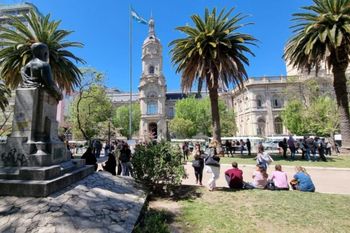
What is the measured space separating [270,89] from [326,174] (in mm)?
42150

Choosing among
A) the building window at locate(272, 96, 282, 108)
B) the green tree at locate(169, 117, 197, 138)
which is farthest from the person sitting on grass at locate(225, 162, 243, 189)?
the building window at locate(272, 96, 282, 108)

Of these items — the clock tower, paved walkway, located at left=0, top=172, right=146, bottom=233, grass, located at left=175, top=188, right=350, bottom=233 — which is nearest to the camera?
paved walkway, located at left=0, top=172, right=146, bottom=233

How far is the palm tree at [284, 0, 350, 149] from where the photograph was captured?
51.8 ft

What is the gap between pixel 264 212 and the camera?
589 centimetres

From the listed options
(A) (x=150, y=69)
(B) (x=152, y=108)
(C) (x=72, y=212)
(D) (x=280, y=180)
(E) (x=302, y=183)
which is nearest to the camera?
(C) (x=72, y=212)

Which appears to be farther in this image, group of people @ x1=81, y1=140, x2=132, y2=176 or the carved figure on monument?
group of people @ x1=81, y1=140, x2=132, y2=176

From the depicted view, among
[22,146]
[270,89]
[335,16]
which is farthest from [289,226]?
[270,89]

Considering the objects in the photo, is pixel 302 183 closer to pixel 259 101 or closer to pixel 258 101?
pixel 258 101

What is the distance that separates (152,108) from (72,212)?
57759 mm

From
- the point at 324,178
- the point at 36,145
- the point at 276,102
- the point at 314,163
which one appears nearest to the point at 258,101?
the point at 276,102

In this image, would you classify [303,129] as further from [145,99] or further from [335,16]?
[145,99]

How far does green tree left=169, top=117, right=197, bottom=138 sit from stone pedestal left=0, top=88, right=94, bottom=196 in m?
48.4

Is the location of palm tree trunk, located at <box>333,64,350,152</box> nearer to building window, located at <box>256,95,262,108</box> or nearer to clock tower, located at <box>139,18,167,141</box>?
building window, located at <box>256,95,262,108</box>

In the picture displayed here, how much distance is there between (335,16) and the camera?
16031 millimetres
